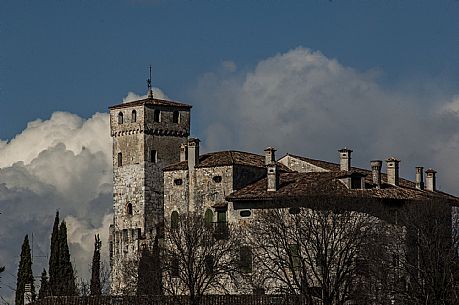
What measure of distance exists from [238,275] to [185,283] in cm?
456

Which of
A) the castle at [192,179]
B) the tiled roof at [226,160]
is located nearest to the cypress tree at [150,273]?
the castle at [192,179]

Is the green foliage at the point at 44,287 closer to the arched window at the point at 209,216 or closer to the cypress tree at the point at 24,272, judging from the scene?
the cypress tree at the point at 24,272

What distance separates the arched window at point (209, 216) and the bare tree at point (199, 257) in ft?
2.49

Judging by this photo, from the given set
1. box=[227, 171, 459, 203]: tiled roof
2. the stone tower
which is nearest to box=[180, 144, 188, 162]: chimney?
the stone tower

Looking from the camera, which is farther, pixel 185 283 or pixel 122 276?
pixel 122 276

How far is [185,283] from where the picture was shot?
76.0 meters

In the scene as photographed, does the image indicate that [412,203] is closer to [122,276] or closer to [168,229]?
[168,229]

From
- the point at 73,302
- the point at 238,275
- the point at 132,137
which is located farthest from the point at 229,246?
the point at 132,137

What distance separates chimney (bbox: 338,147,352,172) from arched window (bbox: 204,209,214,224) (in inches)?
339

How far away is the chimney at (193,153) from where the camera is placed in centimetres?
8512

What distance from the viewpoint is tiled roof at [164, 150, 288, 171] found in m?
83.8

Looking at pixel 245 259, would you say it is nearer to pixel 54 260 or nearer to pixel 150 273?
pixel 150 273

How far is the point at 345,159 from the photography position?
3314 inches

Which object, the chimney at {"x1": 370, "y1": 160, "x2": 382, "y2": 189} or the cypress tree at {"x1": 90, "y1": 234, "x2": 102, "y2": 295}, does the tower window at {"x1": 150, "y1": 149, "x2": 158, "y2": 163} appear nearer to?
the cypress tree at {"x1": 90, "y1": 234, "x2": 102, "y2": 295}
